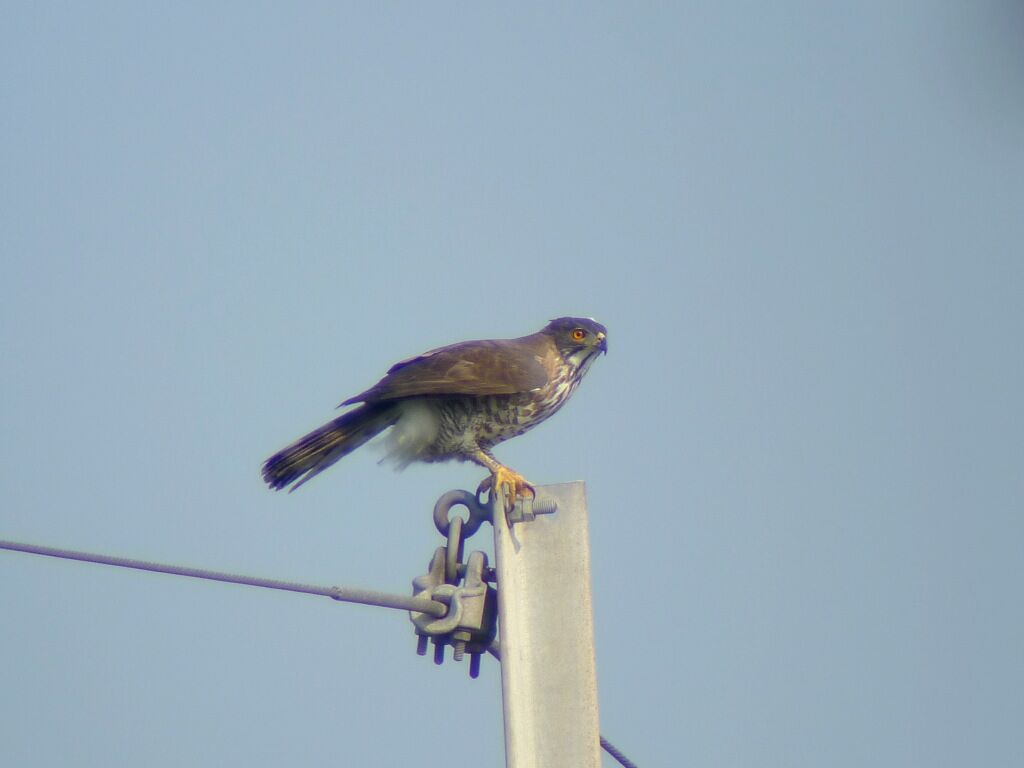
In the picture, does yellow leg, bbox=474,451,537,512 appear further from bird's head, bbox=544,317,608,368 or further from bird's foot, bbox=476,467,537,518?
bird's head, bbox=544,317,608,368

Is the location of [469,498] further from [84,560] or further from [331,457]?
[331,457]

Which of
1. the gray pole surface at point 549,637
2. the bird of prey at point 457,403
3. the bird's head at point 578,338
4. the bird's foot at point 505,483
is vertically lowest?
the gray pole surface at point 549,637

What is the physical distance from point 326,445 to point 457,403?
744mm

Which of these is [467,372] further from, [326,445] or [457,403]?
[326,445]

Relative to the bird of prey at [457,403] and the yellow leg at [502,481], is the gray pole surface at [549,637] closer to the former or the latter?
the yellow leg at [502,481]

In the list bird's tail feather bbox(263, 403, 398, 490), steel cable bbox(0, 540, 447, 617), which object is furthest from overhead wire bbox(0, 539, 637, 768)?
bird's tail feather bbox(263, 403, 398, 490)

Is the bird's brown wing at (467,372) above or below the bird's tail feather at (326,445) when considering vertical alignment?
above

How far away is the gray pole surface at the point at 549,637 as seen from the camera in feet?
11.5

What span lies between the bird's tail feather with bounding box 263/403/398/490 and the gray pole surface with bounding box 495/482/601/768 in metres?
2.28

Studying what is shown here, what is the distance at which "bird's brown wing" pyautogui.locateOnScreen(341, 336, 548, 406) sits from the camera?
6.16m

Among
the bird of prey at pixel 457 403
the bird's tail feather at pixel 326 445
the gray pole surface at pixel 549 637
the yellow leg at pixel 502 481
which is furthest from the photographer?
the bird of prey at pixel 457 403

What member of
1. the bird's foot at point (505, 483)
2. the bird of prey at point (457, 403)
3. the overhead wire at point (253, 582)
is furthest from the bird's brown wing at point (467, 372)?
the overhead wire at point (253, 582)

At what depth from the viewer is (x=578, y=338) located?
698 centimetres

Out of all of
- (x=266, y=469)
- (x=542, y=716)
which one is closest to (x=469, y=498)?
(x=542, y=716)
